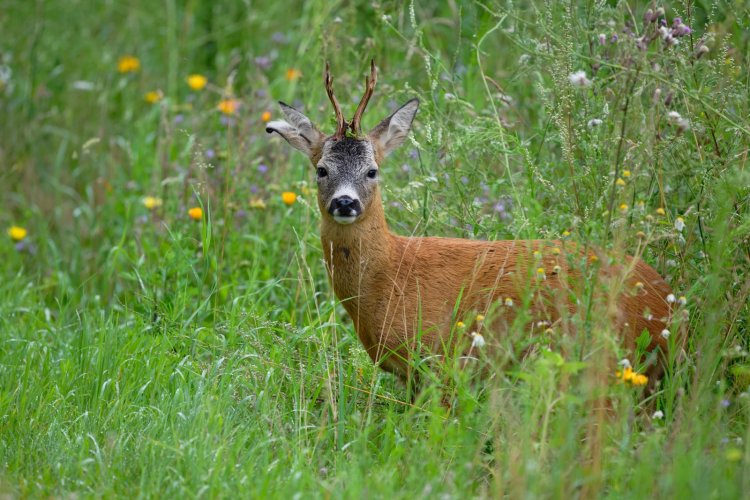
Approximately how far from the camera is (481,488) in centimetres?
338

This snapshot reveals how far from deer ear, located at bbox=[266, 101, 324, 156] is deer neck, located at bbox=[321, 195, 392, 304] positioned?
469 millimetres

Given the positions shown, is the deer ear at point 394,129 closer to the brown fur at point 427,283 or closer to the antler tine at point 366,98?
the antler tine at point 366,98

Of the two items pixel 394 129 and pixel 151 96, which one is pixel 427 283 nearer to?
pixel 394 129

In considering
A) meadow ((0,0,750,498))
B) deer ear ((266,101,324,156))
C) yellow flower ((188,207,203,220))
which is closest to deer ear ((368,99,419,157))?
meadow ((0,0,750,498))

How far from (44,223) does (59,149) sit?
940 mm

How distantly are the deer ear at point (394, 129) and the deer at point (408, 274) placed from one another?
0.01 m

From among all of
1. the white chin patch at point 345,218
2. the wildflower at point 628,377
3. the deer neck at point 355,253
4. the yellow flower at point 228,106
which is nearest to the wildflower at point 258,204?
the yellow flower at point 228,106

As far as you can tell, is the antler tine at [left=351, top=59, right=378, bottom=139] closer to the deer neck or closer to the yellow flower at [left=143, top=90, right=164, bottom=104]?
the deer neck

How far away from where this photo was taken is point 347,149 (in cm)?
457

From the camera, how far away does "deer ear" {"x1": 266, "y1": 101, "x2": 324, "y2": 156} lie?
15.6 feet

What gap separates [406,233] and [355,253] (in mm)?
855

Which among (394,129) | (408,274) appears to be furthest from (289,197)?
(408,274)

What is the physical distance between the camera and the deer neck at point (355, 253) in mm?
4441

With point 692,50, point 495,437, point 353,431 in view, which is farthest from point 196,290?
point 692,50
